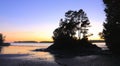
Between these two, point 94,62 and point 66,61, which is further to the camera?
point 66,61

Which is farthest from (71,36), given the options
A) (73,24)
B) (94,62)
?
(94,62)

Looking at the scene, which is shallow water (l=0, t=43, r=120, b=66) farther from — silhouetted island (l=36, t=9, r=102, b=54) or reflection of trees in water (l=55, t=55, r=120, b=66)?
silhouetted island (l=36, t=9, r=102, b=54)

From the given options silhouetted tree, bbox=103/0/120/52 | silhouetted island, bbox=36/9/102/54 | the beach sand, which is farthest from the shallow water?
silhouetted island, bbox=36/9/102/54

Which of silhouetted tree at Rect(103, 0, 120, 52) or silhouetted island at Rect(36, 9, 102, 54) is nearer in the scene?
silhouetted tree at Rect(103, 0, 120, 52)

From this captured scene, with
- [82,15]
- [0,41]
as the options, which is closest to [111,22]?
[82,15]

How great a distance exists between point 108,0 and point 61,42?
49924 mm

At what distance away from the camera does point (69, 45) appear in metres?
90.4

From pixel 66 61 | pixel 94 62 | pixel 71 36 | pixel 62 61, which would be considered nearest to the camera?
pixel 94 62

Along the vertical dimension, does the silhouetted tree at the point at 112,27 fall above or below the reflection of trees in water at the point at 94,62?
above

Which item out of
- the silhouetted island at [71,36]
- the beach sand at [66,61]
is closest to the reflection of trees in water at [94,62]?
the beach sand at [66,61]

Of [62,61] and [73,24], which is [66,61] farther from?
[73,24]

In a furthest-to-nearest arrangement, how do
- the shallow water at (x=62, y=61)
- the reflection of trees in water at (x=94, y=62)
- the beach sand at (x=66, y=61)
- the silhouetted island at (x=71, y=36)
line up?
1. the silhouetted island at (x=71, y=36)
2. the shallow water at (x=62, y=61)
3. the beach sand at (x=66, y=61)
4. the reflection of trees in water at (x=94, y=62)

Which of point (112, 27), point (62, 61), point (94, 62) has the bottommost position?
point (62, 61)

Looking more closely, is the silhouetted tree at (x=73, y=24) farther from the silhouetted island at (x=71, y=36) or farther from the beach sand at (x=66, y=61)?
the beach sand at (x=66, y=61)
